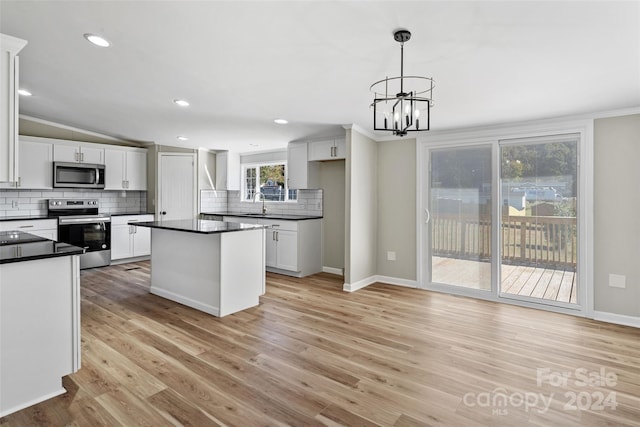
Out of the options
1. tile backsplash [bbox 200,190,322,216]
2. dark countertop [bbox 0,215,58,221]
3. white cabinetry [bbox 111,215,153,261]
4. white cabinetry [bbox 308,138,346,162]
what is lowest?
white cabinetry [bbox 111,215,153,261]

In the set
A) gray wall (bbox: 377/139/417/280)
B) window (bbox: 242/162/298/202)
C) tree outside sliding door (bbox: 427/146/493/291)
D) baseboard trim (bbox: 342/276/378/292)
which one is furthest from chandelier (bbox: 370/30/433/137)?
window (bbox: 242/162/298/202)

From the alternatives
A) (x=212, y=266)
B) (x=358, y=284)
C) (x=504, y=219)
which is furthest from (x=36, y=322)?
(x=504, y=219)

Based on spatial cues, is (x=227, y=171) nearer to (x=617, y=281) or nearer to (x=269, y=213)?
(x=269, y=213)

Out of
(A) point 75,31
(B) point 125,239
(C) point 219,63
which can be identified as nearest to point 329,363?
(C) point 219,63

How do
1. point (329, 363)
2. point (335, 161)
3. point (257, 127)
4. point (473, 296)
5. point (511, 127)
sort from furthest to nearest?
point (335, 161)
point (257, 127)
point (473, 296)
point (511, 127)
point (329, 363)

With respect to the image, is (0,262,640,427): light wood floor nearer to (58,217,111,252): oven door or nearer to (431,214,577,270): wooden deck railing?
(431,214,577,270): wooden deck railing

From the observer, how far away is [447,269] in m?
4.56

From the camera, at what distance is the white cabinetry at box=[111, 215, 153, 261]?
19.1 feet

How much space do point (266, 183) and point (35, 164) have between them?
3531 millimetres

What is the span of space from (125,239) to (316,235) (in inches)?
129

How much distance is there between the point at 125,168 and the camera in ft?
20.3

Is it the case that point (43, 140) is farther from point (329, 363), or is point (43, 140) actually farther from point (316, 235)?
point (329, 363)

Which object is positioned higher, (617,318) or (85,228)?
(85,228)

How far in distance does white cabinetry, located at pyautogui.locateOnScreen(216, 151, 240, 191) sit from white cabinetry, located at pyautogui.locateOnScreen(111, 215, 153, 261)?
1.45m
